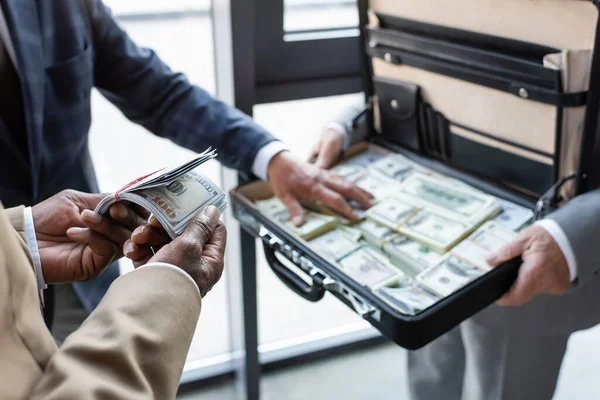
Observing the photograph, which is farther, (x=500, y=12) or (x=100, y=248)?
(x=500, y=12)

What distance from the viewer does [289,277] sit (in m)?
1.16

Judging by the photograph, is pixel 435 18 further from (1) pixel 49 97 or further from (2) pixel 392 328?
(1) pixel 49 97

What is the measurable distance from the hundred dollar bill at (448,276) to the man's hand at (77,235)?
1.51 ft

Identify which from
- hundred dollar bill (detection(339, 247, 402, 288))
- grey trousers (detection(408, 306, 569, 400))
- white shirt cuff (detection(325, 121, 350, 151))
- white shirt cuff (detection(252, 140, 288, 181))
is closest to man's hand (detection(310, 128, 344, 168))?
white shirt cuff (detection(325, 121, 350, 151))

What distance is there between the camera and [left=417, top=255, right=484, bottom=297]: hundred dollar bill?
36.0 inches

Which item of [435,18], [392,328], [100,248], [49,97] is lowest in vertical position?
[392,328]

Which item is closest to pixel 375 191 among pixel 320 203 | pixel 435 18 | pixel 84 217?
pixel 320 203

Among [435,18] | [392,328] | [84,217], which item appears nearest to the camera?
[84,217]

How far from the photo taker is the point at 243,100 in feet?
4.69

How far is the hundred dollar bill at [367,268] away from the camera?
0.95 m

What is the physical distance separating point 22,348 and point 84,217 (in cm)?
27

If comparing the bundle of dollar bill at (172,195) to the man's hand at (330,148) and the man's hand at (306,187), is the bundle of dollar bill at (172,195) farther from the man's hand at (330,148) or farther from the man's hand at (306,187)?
the man's hand at (330,148)

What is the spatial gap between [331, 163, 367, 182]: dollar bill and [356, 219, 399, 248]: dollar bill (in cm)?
16

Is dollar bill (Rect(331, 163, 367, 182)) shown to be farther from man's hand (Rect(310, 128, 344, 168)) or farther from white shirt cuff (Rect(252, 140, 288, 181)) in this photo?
white shirt cuff (Rect(252, 140, 288, 181))
